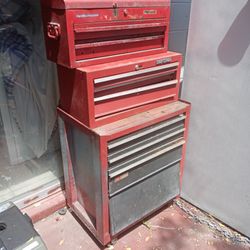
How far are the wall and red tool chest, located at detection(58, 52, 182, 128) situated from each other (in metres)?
0.18

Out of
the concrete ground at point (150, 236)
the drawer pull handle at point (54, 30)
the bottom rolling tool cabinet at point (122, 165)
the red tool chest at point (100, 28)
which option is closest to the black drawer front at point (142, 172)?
the bottom rolling tool cabinet at point (122, 165)

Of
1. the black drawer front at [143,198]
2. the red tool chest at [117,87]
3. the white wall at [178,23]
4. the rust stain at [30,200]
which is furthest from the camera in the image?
the white wall at [178,23]

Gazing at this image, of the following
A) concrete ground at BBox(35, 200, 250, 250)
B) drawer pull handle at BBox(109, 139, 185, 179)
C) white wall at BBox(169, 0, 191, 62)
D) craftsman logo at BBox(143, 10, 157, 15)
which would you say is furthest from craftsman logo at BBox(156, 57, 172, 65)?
concrete ground at BBox(35, 200, 250, 250)

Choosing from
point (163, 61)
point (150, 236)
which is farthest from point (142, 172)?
point (163, 61)

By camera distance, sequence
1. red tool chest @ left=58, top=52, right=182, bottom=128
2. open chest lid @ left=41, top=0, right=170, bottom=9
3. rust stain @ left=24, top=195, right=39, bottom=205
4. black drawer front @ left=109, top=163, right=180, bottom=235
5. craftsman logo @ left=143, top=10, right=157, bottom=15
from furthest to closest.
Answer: rust stain @ left=24, top=195, right=39, bottom=205 < black drawer front @ left=109, top=163, right=180, bottom=235 < craftsman logo @ left=143, top=10, right=157, bottom=15 < red tool chest @ left=58, top=52, right=182, bottom=128 < open chest lid @ left=41, top=0, right=170, bottom=9

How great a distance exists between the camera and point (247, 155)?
1.48 m

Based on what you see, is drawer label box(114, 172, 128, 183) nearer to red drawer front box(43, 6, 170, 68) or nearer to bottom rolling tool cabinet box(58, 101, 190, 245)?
bottom rolling tool cabinet box(58, 101, 190, 245)

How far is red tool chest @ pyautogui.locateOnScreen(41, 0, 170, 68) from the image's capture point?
1.09 m

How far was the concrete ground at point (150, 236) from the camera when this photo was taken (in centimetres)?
161

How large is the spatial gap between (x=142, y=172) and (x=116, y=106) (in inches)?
16.1

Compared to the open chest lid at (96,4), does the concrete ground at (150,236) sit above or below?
below

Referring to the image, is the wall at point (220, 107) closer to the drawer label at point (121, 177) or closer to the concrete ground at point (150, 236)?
the concrete ground at point (150, 236)

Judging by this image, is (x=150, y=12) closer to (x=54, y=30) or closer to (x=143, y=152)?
(x=54, y=30)

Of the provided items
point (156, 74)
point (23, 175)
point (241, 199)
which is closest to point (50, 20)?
point (156, 74)
